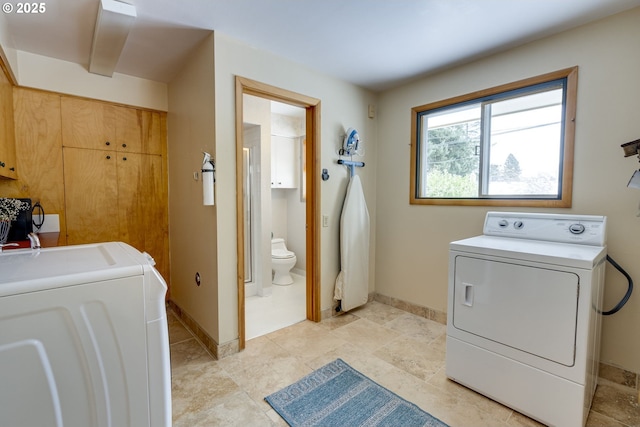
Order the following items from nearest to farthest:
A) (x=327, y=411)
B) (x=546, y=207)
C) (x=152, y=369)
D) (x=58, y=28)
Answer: (x=152, y=369), (x=327, y=411), (x=58, y=28), (x=546, y=207)

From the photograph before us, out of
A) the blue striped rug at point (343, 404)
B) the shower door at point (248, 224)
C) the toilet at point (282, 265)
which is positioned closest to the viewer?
the blue striped rug at point (343, 404)

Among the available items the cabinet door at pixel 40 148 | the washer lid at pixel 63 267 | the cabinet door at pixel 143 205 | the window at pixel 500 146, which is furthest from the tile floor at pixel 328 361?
the cabinet door at pixel 40 148

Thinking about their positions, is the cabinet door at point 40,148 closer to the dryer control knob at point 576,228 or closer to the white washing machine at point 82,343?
the white washing machine at point 82,343

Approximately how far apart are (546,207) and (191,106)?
301 centimetres

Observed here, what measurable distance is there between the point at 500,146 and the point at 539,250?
45.5 inches

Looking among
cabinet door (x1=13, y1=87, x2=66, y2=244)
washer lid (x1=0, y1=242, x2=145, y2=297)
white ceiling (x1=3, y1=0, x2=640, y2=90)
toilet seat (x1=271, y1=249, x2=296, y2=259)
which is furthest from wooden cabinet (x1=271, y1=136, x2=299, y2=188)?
washer lid (x1=0, y1=242, x2=145, y2=297)

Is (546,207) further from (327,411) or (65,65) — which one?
(65,65)

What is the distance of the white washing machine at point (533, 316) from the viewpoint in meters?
1.47

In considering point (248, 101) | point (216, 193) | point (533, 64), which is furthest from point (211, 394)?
point (533, 64)

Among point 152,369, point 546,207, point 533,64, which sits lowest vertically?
point 152,369

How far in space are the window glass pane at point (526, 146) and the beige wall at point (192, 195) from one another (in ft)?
7.68

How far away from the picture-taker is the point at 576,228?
1861 mm

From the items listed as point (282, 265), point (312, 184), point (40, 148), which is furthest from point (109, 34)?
point (282, 265)

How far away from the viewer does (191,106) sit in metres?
2.54
